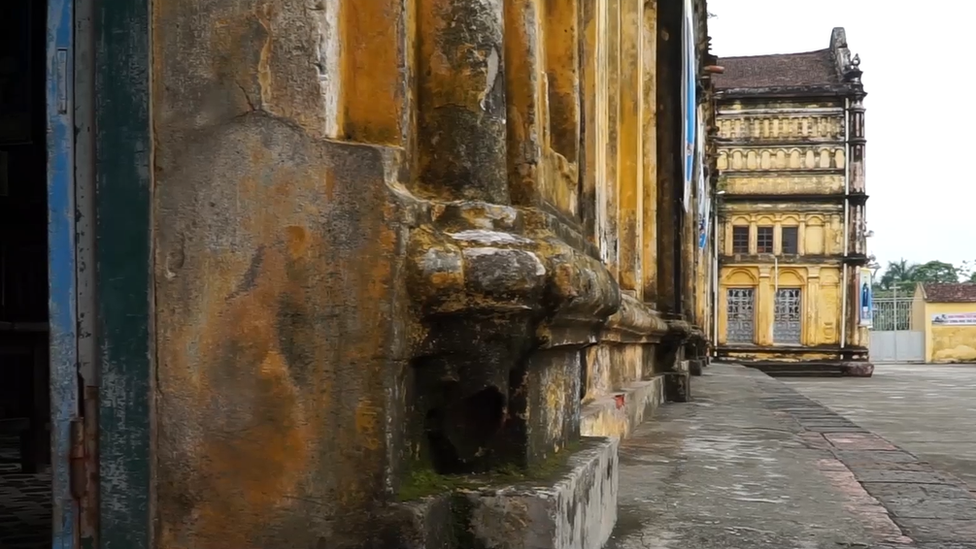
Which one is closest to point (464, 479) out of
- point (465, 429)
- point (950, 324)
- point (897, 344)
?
point (465, 429)

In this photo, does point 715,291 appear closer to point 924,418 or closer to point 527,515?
point 924,418

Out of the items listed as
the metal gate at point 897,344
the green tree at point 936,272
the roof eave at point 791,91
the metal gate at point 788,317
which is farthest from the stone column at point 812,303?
the green tree at point 936,272

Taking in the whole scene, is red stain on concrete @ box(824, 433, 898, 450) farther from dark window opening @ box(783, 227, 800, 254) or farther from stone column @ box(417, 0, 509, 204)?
dark window opening @ box(783, 227, 800, 254)

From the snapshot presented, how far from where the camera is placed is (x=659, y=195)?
30.4 feet

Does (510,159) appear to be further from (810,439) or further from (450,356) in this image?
(810,439)

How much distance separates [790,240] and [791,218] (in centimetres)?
71

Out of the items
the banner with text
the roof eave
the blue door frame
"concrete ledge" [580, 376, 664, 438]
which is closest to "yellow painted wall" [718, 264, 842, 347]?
the roof eave

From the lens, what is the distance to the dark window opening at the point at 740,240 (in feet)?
104

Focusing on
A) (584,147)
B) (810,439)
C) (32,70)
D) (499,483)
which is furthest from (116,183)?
(810,439)

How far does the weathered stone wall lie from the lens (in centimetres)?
201

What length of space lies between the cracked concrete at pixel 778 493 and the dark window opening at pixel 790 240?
2645 cm

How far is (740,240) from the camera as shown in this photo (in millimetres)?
31953

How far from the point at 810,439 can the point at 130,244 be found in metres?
4.41

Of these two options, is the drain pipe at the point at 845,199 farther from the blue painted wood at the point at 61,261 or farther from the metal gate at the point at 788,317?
the blue painted wood at the point at 61,261
